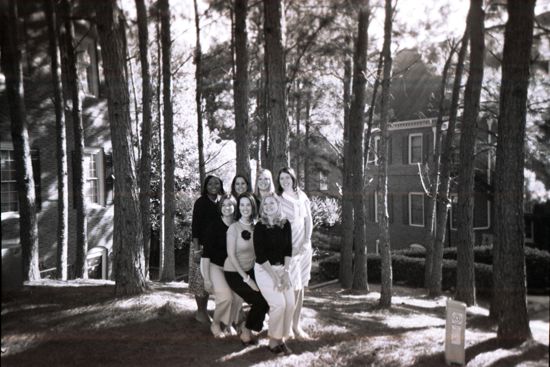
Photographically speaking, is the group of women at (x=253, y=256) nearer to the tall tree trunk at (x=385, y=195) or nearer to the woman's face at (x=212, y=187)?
the woman's face at (x=212, y=187)

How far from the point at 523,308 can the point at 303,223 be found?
340cm

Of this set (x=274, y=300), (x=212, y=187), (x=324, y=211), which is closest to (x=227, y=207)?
(x=212, y=187)

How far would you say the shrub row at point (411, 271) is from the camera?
16.0 meters

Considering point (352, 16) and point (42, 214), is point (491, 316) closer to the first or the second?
point (352, 16)

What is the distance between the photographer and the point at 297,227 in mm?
6934

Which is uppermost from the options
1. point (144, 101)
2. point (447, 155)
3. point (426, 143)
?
point (144, 101)

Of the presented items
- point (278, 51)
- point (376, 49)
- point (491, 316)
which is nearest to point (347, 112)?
point (376, 49)

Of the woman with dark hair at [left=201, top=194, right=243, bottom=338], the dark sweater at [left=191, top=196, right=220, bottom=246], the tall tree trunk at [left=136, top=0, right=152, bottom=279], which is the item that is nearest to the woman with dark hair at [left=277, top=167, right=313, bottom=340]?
the woman with dark hair at [left=201, top=194, right=243, bottom=338]

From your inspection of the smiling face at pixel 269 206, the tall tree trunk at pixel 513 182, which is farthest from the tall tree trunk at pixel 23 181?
the tall tree trunk at pixel 513 182

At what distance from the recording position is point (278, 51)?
8.62 metres

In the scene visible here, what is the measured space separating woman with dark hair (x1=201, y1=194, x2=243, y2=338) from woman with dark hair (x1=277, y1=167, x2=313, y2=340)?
741 millimetres

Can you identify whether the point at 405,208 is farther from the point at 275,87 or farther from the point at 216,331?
the point at 216,331

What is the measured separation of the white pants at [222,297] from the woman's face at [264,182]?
46.1 inches

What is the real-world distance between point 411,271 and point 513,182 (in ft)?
38.5
